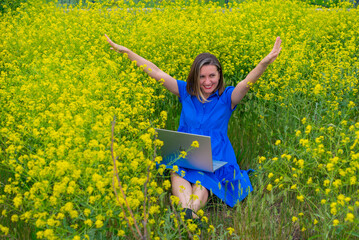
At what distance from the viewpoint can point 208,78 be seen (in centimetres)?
346

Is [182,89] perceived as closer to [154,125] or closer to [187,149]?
[154,125]

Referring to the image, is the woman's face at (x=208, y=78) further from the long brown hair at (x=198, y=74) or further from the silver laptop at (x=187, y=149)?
the silver laptop at (x=187, y=149)

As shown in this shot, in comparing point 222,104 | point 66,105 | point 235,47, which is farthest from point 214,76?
point 235,47

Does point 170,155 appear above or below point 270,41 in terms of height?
below

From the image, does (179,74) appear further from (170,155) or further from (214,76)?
(170,155)

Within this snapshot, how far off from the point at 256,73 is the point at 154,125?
1099mm

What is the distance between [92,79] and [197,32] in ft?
6.74

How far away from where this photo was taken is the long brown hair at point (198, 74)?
344 cm

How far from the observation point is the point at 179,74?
15.6 ft

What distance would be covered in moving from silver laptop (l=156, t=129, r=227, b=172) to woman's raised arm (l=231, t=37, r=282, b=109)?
567 millimetres

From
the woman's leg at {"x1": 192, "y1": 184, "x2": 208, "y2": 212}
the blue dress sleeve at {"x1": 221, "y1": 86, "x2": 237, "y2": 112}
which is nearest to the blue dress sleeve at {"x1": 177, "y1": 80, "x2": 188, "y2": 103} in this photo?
the blue dress sleeve at {"x1": 221, "y1": 86, "x2": 237, "y2": 112}

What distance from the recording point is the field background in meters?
2.34

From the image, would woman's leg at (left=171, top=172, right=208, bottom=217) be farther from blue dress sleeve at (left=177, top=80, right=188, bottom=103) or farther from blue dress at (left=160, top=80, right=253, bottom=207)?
blue dress sleeve at (left=177, top=80, right=188, bottom=103)

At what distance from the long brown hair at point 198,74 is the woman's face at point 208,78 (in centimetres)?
2
